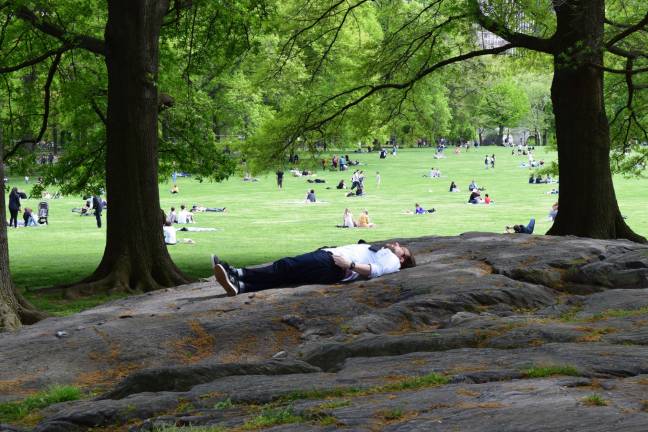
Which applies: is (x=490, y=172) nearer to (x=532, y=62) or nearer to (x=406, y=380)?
(x=532, y=62)

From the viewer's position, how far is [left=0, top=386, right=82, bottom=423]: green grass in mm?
5977

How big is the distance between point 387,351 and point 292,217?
3355cm

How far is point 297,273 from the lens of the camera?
32.1ft

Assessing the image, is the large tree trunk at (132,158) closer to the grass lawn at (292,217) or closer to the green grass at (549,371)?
the grass lawn at (292,217)

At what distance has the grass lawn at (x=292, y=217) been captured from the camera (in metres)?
25.8

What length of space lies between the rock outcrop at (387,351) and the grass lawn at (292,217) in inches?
289

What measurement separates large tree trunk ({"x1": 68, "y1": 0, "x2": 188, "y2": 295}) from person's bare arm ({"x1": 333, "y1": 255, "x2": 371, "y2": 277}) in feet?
24.8

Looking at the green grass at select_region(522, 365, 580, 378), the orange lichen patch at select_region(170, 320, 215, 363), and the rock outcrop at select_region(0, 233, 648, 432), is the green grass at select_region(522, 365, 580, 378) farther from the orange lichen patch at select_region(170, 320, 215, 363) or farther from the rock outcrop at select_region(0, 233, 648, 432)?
the orange lichen patch at select_region(170, 320, 215, 363)

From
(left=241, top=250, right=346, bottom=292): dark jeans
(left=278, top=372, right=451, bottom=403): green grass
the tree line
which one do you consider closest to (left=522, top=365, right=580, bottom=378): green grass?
(left=278, top=372, right=451, bottom=403): green grass

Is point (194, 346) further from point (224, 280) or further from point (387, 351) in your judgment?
point (387, 351)

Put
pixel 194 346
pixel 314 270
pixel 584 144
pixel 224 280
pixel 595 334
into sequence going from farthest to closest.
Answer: pixel 584 144 → pixel 314 270 → pixel 224 280 → pixel 194 346 → pixel 595 334

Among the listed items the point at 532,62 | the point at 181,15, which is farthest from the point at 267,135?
the point at 532,62

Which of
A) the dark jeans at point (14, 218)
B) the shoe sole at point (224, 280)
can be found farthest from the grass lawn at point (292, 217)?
the shoe sole at point (224, 280)

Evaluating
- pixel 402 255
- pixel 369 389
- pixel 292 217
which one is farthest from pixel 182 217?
pixel 369 389
